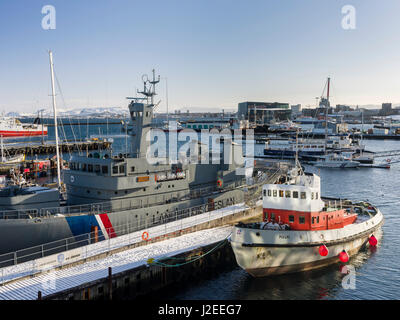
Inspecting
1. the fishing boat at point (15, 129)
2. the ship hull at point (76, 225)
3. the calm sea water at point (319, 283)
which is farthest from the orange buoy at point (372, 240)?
the fishing boat at point (15, 129)

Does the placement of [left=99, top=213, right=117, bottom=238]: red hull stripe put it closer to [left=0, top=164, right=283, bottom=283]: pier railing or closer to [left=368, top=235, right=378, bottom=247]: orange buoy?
[left=0, top=164, right=283, bottom=283]: pier railing

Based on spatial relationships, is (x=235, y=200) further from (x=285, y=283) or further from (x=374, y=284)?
(x=374, y=284)

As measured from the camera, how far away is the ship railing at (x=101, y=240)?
17172mm

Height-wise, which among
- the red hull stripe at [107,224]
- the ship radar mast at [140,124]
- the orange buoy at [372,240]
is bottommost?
the orange buoy at [372,240]

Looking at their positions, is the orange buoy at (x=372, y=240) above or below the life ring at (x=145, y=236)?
below

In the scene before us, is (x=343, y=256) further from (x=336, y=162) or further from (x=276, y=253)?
(x=336, y=162)

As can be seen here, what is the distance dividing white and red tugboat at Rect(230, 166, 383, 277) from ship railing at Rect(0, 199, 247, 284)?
17.8 feet

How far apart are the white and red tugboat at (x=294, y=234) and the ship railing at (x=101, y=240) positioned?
544 centimetres

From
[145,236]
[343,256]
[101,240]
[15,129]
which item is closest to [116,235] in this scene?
[101,240]

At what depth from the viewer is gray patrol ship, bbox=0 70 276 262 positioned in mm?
19000

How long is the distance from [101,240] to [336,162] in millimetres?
57345

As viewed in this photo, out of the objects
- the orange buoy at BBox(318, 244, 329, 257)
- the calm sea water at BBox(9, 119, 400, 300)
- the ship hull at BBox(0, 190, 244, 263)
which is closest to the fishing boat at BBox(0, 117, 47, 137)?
the ship hull at BBox(0, 190, 244, 263)

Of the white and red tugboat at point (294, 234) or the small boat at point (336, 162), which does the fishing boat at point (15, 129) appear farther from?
the white and red tugboat at point (294, 234)
